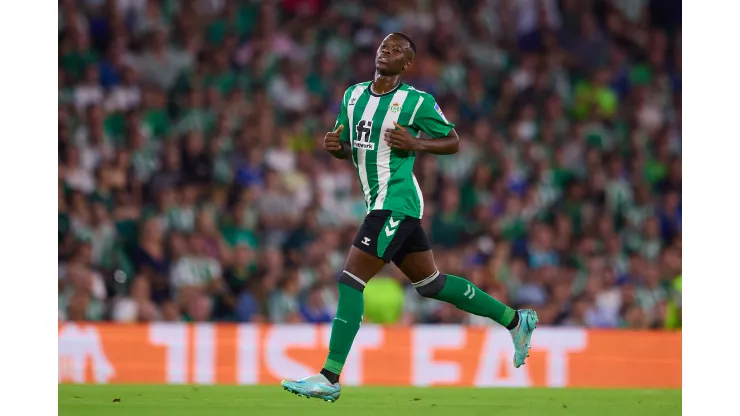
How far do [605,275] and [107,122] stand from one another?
6.36 metres

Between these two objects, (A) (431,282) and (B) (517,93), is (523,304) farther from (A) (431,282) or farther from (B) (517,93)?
(A) (431,282)

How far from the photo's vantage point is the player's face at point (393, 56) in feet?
25.8

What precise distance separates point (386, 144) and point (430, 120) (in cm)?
33

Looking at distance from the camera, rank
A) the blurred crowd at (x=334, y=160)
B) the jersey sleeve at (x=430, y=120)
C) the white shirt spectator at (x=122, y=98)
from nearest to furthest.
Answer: the jersey sleeve at (x=430, y=120), the blurred crowd at (x=334, y=160), the white shirt spectator at (x=122, y=98)

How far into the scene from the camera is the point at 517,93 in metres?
16.4

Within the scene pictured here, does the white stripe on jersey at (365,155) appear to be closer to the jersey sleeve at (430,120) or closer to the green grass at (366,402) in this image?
the jersey sleeve at (430,120)

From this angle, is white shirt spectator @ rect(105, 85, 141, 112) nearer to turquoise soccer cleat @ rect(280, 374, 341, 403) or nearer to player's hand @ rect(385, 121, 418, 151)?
player's hand @ rect(385, 121, 418, 151)

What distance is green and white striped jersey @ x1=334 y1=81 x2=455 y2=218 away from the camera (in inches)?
309

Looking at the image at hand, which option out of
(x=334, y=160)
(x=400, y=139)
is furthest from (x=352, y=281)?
(x=334, y=160)

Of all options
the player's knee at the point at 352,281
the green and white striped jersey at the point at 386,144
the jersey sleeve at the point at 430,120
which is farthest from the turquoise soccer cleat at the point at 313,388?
the jersey sleeve at the point at 430,120

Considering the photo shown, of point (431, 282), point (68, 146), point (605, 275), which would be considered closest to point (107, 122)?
point (68, 146)

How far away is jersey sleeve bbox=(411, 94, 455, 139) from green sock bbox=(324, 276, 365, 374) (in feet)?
3.70

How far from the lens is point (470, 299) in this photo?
8.23 metres

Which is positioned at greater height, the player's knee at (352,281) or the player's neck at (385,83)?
the player's neck at (385,83)
